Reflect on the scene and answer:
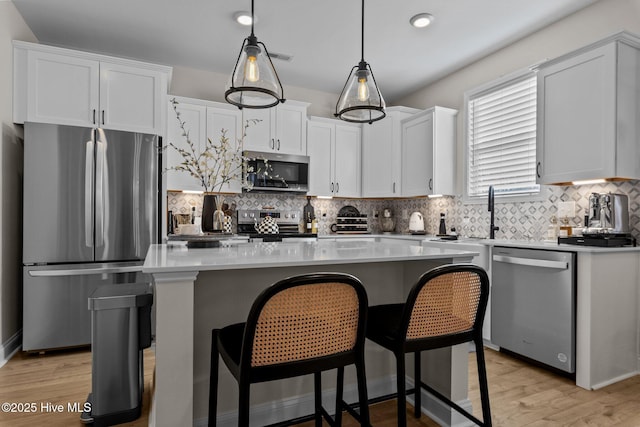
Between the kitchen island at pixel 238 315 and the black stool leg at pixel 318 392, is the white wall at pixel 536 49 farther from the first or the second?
the black stool leg at pixel 318 392

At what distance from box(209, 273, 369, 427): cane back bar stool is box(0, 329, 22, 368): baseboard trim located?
97.9 inches

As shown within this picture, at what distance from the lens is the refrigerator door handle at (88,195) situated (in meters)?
3.10

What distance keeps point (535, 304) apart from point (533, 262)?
31cm

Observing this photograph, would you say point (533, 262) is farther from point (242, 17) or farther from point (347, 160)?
point (242, 17)

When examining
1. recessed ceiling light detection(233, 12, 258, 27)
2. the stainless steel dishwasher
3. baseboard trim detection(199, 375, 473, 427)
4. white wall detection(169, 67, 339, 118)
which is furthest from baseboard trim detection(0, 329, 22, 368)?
the stainless steel dishwasher

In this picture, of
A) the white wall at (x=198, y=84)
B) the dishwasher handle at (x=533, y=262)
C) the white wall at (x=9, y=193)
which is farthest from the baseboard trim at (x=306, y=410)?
the white wall at (x=198, y=84)

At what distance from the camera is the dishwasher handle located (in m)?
2.55

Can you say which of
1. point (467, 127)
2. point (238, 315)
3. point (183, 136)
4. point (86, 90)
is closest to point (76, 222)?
point (86, 90)

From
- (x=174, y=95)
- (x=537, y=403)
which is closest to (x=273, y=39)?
(x=174, y=95)

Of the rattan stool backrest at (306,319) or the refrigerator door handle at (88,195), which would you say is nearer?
the rattan stool backrest at (306,319)

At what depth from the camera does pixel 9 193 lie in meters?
3.04

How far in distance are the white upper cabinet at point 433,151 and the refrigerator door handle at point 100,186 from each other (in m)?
Answer: 3.30

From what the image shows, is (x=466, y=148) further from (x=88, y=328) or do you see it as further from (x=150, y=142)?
(x=88, y=328)

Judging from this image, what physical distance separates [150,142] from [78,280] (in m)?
1.31
